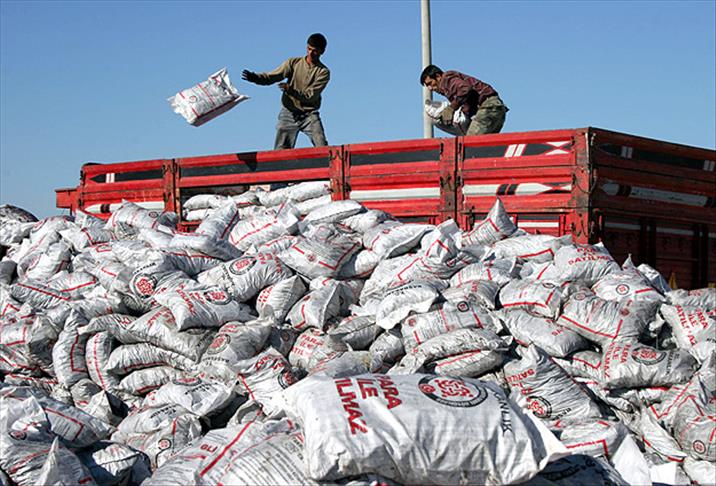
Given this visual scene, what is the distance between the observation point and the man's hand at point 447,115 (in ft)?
25.6

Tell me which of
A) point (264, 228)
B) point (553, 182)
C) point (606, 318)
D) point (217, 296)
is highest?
point (553, 182)

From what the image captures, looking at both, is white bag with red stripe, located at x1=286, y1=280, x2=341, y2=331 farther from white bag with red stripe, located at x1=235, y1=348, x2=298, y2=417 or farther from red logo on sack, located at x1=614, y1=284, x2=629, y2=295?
red logo on sack, located at x1=614, y1=284, x2=629, y2=295

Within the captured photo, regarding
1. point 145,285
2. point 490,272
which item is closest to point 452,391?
point 490,272

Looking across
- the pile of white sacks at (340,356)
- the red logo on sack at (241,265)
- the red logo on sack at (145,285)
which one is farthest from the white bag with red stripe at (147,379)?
the red logo on sack at (241,265)

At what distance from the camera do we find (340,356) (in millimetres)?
5098

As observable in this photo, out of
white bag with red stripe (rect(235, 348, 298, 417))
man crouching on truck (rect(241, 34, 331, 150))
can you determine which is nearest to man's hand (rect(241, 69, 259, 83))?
man crouching on truck (rect(241, 34, 331, 150))

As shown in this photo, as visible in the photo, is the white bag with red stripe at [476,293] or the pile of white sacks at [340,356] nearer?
the pile of white sacks at [340,356]

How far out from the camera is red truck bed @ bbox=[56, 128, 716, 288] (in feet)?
20.6

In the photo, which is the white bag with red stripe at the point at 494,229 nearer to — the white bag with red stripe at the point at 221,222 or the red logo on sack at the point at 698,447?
the white bag with red stripe at the point at 221,222

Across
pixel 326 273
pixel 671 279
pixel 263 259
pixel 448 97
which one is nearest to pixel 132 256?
pixel 263 259

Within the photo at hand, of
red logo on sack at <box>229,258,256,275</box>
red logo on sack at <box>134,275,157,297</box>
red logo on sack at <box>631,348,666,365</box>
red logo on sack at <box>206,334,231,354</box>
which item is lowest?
red logo on sack at <box>631,348,666,365</box>

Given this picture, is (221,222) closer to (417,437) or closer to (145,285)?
(145,285)

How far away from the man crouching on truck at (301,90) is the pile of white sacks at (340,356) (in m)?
1.20

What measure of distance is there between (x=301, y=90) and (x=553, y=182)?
3.11 meters
